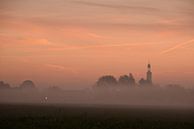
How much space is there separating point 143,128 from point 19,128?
15.9 meters

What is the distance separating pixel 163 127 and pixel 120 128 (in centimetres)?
681

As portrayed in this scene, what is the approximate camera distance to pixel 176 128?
56375 millimetres

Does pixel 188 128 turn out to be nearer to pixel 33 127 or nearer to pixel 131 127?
pixel 131 127

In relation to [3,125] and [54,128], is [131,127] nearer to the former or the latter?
[54,128]

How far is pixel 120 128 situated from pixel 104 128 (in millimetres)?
2150

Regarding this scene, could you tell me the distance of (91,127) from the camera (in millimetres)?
54031

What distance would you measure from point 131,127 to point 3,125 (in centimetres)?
1677

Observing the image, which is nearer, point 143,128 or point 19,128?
point 19,128

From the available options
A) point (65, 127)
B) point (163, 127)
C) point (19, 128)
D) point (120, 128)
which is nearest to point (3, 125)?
point (19, 128)

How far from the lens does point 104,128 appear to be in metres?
53.9

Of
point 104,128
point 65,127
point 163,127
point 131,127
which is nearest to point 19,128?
point 65,127

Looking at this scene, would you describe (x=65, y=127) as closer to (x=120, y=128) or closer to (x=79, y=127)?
(x=79, y=127)

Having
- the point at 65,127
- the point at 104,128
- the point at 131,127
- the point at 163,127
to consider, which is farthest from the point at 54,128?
the point at 163,127

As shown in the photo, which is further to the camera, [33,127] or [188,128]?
[188,128]
